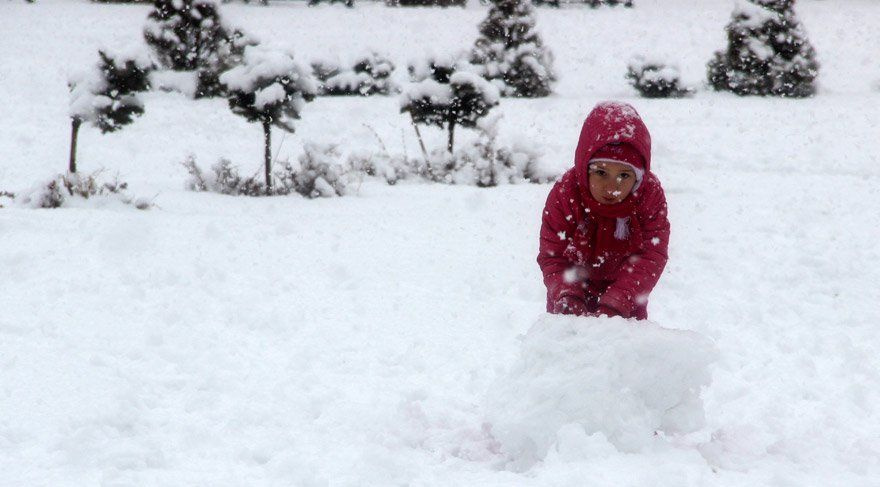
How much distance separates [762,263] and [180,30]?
549 inches

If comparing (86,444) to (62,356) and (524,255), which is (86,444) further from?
(524,255)

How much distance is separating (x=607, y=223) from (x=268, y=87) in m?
6.14

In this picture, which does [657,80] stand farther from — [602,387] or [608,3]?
[602,387]

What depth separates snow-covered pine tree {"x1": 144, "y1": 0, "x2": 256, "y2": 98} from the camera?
53.5 ft

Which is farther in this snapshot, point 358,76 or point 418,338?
point 358,76

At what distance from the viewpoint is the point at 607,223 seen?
328 cm

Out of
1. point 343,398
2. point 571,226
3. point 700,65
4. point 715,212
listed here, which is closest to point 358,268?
point 343,398

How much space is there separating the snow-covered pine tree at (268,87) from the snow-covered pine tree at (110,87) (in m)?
0.94

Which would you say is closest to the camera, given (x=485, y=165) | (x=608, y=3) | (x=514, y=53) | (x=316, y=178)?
(x=316, y=178)

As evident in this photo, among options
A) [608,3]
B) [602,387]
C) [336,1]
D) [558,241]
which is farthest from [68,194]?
[608,3]

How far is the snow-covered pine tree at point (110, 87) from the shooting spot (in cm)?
809

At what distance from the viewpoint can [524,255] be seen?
6.77 m

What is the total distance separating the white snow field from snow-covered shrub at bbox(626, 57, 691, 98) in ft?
16.3

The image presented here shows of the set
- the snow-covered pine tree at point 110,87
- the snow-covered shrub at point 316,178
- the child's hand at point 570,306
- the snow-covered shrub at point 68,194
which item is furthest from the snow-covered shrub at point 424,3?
the child's hand at point 570,306
